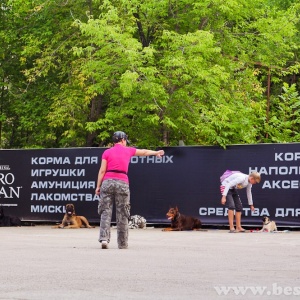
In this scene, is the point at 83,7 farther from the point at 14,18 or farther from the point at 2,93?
the point at 2,93

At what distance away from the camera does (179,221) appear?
27000mm

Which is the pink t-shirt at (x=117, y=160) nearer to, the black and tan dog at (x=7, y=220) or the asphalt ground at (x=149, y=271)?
the asphalt ground at (x=149, y=271)

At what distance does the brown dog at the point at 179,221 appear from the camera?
2688 cm

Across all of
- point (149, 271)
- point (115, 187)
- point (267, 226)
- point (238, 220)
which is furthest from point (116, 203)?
point (267, 226)

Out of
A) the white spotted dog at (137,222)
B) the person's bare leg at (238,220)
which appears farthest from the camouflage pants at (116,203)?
the white spotted dog at (137,222)

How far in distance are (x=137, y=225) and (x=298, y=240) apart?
8033mm

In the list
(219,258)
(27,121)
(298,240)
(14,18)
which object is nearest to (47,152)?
(27,121)

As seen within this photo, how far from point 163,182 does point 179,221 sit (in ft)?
6.83

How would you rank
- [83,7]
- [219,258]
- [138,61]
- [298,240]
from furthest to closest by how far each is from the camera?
1. [83,7]
2. [138,61]
3. [298,240]
4. [219,258]

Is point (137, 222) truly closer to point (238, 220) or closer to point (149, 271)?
point (238, 220)

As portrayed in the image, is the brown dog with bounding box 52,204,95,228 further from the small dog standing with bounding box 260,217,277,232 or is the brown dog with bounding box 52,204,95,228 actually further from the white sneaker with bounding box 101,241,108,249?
the white sneaker with bounding box 101,241,108,249

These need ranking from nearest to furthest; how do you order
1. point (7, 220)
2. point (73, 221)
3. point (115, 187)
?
point (115, 187)
point (73, 221)
point (7, 220)

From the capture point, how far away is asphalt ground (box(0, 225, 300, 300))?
9.51 meters

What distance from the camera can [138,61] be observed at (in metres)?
30.6
